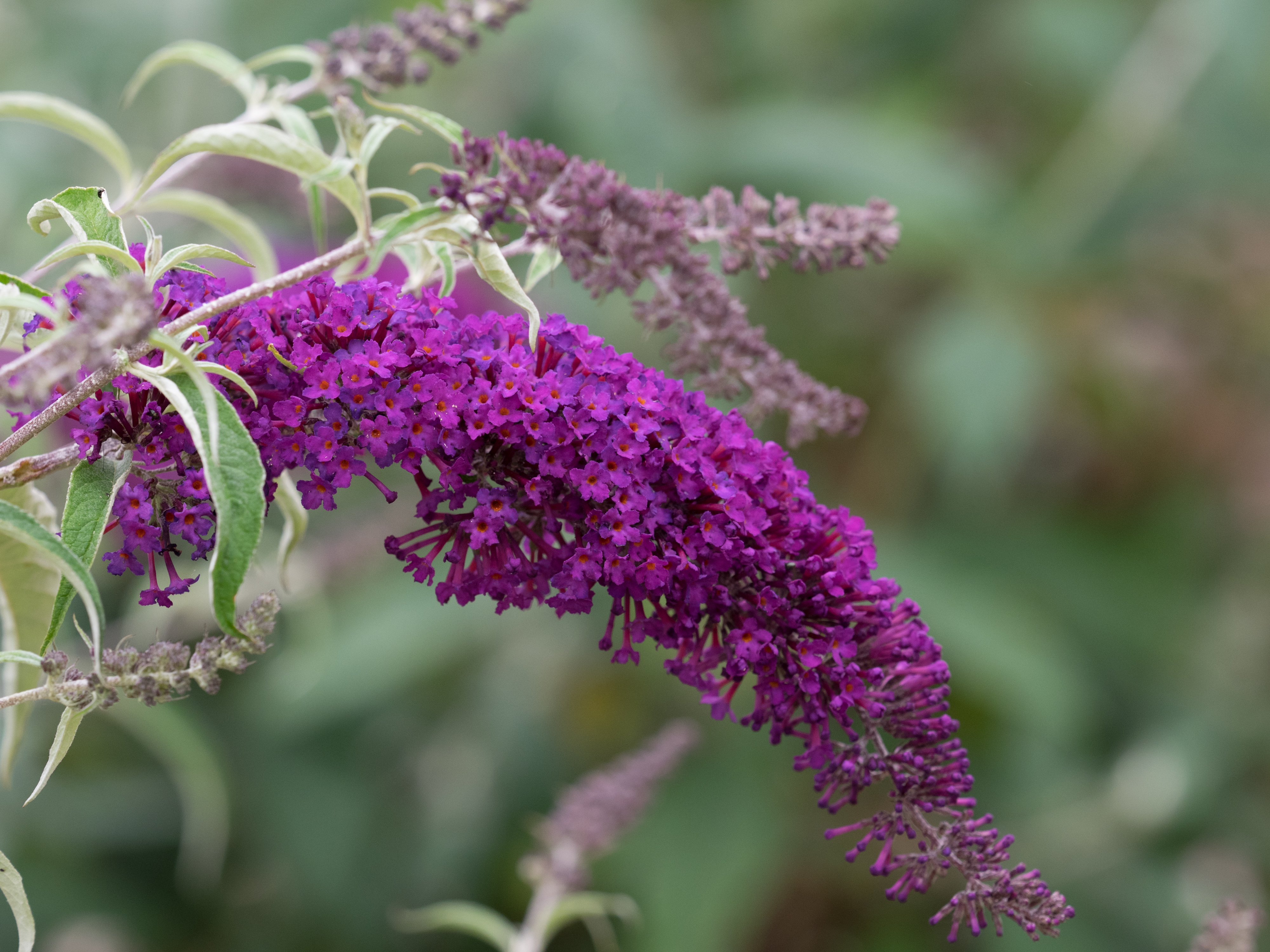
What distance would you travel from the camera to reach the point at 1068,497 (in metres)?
3.21

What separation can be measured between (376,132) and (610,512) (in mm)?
307

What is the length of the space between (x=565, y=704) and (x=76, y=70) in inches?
76.8

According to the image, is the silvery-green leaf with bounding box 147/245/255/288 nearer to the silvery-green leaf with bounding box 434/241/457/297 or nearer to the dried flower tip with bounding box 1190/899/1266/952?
the silvery-green leaf with bounding box 434/241/457/297

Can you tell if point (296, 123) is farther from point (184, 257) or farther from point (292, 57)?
point (184, 257)

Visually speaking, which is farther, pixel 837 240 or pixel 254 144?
pixel 837 240

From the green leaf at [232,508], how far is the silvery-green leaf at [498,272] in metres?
0.20

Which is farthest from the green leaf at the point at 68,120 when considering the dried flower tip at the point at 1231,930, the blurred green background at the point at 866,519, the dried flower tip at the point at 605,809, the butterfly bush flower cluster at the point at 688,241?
the dried flower tip at the point at 1231,930

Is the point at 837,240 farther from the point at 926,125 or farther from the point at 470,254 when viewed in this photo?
the point at 926,125

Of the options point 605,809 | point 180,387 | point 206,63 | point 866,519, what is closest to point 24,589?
point 180,387

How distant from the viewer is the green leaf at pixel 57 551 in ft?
1.91

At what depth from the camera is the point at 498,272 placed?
2.55 feet

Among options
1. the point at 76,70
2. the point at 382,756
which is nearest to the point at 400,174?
the point at 76,70

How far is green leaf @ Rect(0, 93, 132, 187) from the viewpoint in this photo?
2.82ft

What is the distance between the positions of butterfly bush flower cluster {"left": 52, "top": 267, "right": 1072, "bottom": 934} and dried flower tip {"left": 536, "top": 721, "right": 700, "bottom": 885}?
1.09 feet
